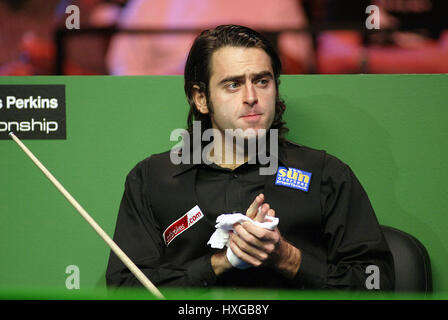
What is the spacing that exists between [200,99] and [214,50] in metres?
0.19

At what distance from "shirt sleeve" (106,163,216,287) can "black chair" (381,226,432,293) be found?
0.58 metres

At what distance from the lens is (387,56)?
346 centimetres

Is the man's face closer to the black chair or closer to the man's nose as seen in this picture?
the man's nose

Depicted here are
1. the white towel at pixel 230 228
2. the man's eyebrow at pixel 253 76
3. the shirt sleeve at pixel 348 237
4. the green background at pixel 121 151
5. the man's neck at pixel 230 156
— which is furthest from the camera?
the green background at pixel 121 151

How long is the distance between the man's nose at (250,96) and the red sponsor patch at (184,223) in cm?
37

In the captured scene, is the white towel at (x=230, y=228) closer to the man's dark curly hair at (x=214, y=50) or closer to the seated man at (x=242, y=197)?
the seated man at (x=242, y=197)

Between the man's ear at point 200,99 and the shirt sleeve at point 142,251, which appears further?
the man's ear at point 200,99

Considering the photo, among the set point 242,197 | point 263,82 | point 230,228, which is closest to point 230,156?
point 242,197

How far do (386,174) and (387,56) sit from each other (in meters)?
1.71

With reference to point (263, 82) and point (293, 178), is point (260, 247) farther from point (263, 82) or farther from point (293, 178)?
point (263, 82)

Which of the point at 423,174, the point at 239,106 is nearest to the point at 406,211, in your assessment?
the point at 423,174

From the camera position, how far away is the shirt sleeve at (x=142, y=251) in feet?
5.24

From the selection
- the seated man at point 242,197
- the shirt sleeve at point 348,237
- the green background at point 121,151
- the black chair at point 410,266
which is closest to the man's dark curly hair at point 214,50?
the seated man at point 242,197
